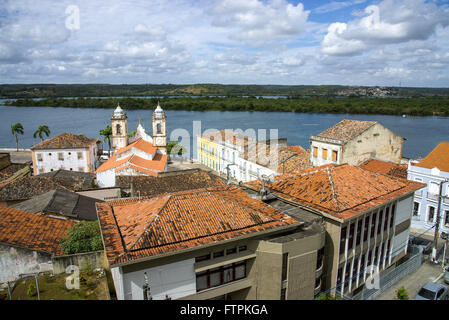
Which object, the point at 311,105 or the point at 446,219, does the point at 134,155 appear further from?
the point at 311,105

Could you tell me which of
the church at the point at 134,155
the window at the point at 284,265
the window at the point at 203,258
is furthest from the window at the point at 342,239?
the church at the point at 134,155

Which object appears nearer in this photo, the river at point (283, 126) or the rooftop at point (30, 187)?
the rooftop at point (30, 187)

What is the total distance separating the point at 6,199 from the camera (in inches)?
1027

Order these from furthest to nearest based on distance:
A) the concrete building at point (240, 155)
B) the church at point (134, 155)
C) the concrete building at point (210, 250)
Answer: the concrete building at point (240, 155) < the church at point (134, 155) < the concrete building at point (210, 250)

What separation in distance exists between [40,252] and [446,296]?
18006 mm

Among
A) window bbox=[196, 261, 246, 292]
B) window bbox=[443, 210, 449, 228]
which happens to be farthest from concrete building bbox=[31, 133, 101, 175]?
window bbox=[443, 210, 449, 228]

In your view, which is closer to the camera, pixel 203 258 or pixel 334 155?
pixel 203 258

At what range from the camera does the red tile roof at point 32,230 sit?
1578 cm

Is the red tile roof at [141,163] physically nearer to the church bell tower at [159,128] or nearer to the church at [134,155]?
the church at [134,155]

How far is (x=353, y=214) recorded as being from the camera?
48.2 feet

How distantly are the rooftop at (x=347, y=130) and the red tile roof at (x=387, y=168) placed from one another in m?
2.91

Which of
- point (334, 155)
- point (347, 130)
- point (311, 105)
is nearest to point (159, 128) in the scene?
point (334, 155)

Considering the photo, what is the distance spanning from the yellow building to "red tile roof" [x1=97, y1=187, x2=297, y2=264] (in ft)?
109

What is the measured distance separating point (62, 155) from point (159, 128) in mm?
13111
